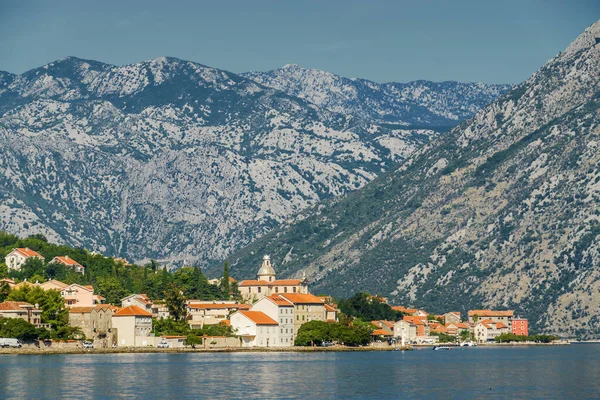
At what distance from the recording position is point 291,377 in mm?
140750

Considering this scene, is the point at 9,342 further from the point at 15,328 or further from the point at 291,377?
the point at 291,377

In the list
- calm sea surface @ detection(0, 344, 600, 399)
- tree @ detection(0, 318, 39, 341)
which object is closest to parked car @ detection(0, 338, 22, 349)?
tree @ detection(0, 318, 39, 341)

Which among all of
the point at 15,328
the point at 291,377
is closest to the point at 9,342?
the point at 15,328

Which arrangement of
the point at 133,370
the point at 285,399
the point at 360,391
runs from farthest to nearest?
the point at 133,370 → the point at 360,391 → the point at 285,399

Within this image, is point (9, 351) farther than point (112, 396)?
Yes

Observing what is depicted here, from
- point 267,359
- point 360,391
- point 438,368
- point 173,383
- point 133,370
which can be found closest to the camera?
point 360,391

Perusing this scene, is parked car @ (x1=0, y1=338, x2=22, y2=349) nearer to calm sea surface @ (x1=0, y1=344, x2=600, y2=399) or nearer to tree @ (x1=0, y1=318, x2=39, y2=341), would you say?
tree @ (x1=0, y1=318, x2=39, y2=341)

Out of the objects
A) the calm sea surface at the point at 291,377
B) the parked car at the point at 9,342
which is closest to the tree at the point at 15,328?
the parked car at the point at 9,342

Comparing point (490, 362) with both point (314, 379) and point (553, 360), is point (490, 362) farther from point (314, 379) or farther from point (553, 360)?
point (314, 379)

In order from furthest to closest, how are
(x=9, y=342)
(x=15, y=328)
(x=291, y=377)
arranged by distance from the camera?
(x=9, y=342)
(x=15, y=328)
(x=291, y=377)

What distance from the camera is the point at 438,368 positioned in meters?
164

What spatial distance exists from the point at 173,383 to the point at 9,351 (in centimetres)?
6464

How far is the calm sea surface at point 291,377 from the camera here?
121000mm

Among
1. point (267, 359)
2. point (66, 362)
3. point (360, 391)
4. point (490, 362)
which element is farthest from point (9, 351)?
point (360, 391)
